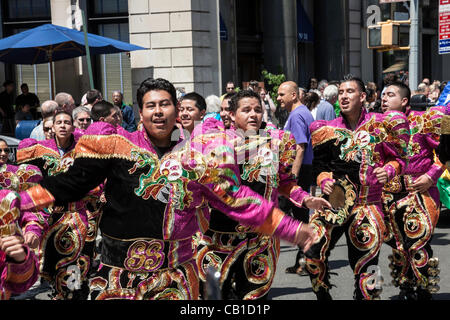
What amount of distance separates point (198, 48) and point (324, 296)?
37.8 ft

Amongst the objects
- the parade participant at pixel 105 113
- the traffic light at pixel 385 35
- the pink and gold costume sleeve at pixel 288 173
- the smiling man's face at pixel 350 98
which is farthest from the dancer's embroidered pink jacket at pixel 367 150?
the traffic light at pixel 385 35

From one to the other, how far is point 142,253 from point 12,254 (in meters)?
0.73

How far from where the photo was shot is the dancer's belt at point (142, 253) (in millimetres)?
3715

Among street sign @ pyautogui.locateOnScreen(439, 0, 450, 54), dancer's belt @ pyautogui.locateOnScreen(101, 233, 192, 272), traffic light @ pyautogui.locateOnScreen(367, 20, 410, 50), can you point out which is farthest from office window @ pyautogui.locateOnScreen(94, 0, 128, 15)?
dancer's belt @ pyautogui.locateOnScreen(101, 233, 192, 272)

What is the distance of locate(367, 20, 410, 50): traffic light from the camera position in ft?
50.0

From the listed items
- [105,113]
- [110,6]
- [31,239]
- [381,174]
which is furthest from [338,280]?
[110,6]

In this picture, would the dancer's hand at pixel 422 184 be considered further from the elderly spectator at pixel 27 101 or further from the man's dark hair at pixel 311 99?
the elderly spectator at pixel 27 101

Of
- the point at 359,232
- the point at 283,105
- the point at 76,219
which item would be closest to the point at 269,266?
the point at 359,232

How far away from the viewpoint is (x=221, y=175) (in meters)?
3.80

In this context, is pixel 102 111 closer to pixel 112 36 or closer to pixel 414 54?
pixel 414 54

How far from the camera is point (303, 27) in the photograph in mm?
24875

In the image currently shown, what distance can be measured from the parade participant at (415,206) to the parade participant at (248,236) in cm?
149

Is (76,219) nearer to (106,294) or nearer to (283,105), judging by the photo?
(106,294)

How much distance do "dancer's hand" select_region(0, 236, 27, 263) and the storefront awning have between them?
21.9 meters
